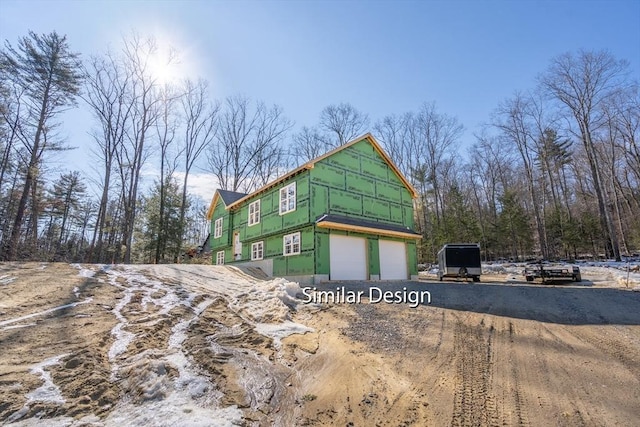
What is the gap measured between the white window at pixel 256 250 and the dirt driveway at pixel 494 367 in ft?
33.8

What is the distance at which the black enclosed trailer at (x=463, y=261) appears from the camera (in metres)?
15.8

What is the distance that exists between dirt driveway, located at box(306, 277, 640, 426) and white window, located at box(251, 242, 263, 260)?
1031 cm

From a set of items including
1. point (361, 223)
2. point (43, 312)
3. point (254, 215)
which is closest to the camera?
point (43, 312)

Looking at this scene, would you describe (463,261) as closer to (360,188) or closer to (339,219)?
(360,188)

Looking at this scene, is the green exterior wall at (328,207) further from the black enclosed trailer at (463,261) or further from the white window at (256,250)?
the black enclosed trailer at (463,261)

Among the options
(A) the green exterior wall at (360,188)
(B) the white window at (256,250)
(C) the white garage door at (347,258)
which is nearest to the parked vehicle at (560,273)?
(A) the green exterior wall at (360,188)

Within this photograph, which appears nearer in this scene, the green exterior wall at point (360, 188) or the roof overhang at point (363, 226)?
the roof overhang at point (363, 226)

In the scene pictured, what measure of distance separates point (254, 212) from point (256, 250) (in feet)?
7.94

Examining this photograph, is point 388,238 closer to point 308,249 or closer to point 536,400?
point 308,249

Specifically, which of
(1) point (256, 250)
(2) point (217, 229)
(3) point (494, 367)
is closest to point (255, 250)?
(1) point (256, 250)

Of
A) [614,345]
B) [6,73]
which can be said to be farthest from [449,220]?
[6,73]

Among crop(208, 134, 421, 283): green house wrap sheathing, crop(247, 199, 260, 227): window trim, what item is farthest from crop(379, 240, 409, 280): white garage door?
crop(247, 199, 260, 227): window trim

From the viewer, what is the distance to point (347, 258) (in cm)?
1432

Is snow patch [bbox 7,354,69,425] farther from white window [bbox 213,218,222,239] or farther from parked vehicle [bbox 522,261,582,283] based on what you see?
white window [bbox 213,218,222,239]
